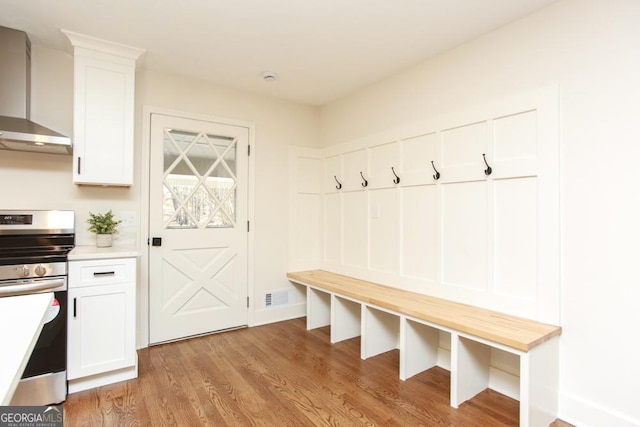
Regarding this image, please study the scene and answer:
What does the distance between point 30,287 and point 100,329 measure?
0.50 meters

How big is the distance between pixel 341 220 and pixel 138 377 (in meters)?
2.29

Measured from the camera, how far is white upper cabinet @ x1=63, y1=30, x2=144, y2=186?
8.12ft

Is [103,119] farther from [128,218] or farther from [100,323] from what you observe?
[100,323]

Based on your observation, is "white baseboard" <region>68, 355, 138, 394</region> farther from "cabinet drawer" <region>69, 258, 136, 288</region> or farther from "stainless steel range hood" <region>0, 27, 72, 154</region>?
"stainless steel range hood" <region>0, 27, 72, 154</region>

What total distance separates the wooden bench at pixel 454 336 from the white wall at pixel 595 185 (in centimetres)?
17

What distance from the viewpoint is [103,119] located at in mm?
2553

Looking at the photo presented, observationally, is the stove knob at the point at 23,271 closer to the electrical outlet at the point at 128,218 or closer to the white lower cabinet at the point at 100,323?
the white lower cabinet at the point at 100,323

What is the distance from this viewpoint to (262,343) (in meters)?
3.11

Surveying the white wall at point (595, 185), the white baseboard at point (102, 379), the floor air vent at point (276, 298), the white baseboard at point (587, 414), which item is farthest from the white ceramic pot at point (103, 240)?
the white baseboard at point (587, 414)

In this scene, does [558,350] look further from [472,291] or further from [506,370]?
[472,291]

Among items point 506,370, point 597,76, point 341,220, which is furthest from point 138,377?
point 597,76

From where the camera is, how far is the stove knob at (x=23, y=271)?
2.06 meters

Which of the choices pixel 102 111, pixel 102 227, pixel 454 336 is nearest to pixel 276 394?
pixel 454 336

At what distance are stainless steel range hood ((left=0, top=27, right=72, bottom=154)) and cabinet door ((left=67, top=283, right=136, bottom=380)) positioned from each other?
3.39 ft
